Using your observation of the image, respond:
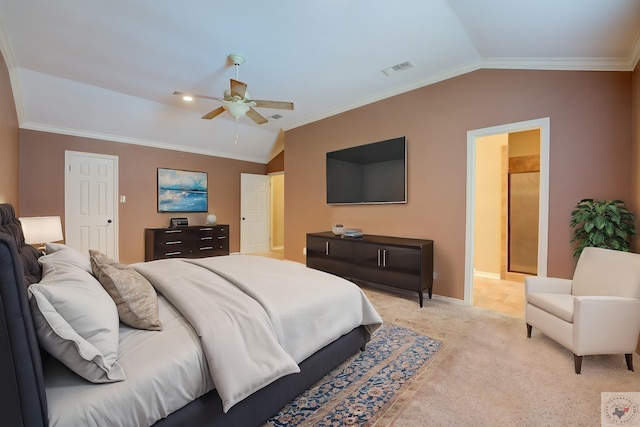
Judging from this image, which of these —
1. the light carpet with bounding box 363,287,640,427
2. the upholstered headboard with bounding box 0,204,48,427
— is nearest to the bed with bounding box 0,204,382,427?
the upholstered headboard with bounding box 0,204,48,427

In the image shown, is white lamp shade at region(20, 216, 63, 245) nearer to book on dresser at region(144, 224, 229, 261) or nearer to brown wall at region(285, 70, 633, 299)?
book on dresser at region(144, 224, 229, 261)

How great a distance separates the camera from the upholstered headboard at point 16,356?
0.83m

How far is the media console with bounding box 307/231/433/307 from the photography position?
11.0 feet

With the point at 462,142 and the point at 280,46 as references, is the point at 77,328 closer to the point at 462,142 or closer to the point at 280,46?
the point at 280,46

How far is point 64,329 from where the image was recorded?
38.9 inches

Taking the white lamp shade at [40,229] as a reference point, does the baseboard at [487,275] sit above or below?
below

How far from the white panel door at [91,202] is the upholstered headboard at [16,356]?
521cm

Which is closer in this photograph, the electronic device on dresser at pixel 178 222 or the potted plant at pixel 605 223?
the potted plant at pixel 605 223

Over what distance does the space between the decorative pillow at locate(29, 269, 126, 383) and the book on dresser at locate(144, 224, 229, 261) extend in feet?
14.8

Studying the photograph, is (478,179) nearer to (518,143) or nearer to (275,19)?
(518,143)

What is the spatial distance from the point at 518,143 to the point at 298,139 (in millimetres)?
3852

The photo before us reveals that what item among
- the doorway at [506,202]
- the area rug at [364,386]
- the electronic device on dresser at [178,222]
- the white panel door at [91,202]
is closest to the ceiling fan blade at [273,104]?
the doorway at [506,202]

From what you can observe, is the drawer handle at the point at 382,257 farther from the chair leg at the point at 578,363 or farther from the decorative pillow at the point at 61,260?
the decorative pillow at the point at 61,260

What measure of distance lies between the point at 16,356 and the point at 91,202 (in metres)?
5.33
